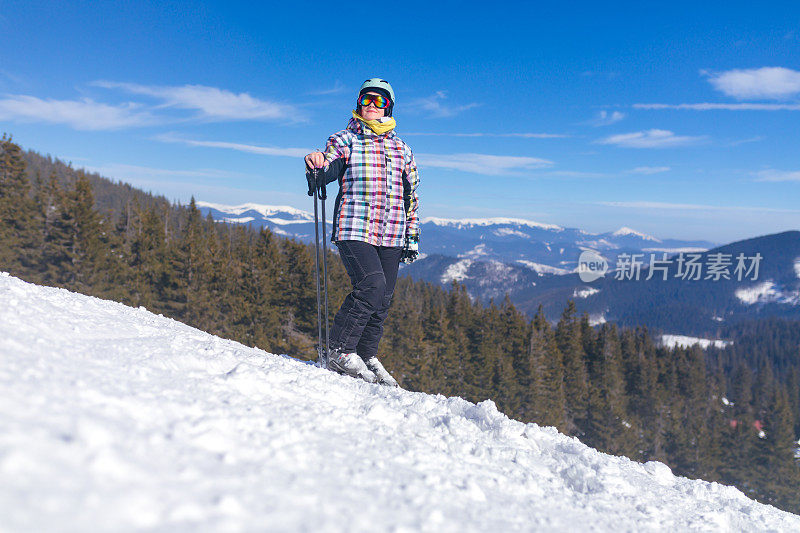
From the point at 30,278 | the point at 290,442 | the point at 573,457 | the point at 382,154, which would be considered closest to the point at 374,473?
the point at 290,442

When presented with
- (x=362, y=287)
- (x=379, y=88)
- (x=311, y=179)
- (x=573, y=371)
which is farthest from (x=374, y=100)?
(x=573, y=371)

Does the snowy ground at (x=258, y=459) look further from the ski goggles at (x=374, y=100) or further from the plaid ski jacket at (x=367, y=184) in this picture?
the ski goggles at (x=374, y=100)

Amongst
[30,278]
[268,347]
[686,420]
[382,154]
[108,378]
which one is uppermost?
[382,154]

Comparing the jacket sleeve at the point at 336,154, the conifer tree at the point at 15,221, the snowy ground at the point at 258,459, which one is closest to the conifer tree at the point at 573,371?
the jacket sleeve at the point at 336,154

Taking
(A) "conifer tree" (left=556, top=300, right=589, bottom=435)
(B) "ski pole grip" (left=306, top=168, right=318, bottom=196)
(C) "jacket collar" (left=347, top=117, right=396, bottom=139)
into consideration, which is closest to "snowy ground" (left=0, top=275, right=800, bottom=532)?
(B) "ski pole grip" (left=306, top=168, right=318, bottom=196)

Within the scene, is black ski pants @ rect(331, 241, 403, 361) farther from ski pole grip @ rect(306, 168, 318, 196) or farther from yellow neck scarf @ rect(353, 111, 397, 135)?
yellow neck scarf @ rect(353, 111, 397, 135)

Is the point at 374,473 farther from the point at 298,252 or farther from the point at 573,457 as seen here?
the point at 298,252

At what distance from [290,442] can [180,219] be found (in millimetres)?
124675

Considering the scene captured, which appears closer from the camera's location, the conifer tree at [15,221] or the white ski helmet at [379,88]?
the white ski helmet at [379,88]

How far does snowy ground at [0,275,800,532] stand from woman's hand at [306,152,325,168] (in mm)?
2098

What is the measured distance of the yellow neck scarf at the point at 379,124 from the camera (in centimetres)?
486

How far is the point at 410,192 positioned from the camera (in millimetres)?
5246

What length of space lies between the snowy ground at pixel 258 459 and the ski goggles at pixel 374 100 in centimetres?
304

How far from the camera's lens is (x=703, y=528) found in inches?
96.2
